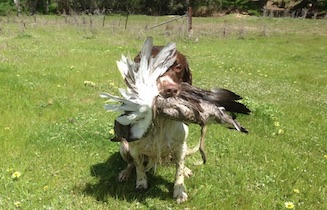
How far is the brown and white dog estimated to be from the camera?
12.3 ft

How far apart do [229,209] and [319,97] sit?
23.2 feet

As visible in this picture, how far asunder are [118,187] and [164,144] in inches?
39.5

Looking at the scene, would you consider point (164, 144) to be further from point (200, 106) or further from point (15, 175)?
point (15, 175)

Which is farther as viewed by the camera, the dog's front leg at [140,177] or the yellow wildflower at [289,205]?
the dog's front leg at [140,177]

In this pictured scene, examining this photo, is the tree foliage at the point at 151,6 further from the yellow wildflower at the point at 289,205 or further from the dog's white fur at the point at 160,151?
the yellow wildflower at the point at 289,205

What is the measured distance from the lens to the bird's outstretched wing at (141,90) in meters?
3.31

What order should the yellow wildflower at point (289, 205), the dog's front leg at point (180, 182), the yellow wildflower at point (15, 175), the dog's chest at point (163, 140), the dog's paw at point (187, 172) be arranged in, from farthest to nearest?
the dog's paw at point (187, 172) → the yellow wildflower at point (15, 175) → the dog's front leg at point (180, 182) → the yellow wildflower at point (289, 205) → the dog's chest at point (163, 140)

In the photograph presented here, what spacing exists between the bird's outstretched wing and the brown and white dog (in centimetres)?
13

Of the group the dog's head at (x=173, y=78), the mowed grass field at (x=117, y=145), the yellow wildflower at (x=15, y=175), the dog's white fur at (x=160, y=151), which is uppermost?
the dog's head at (x=173, y=78)

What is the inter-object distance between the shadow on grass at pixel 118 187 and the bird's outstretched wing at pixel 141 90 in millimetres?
1296

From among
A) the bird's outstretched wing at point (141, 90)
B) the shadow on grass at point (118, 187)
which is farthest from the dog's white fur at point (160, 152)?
the bird's outstretched wing at point (141, 90)

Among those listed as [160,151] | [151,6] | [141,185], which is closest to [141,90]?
[160,151]

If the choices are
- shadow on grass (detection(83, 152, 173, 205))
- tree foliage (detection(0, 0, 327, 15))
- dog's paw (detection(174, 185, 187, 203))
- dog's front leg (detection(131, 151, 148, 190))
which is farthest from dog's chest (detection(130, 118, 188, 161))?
tree foliage (detection(0, 0, 327, 15))

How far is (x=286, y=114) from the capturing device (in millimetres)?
8227
